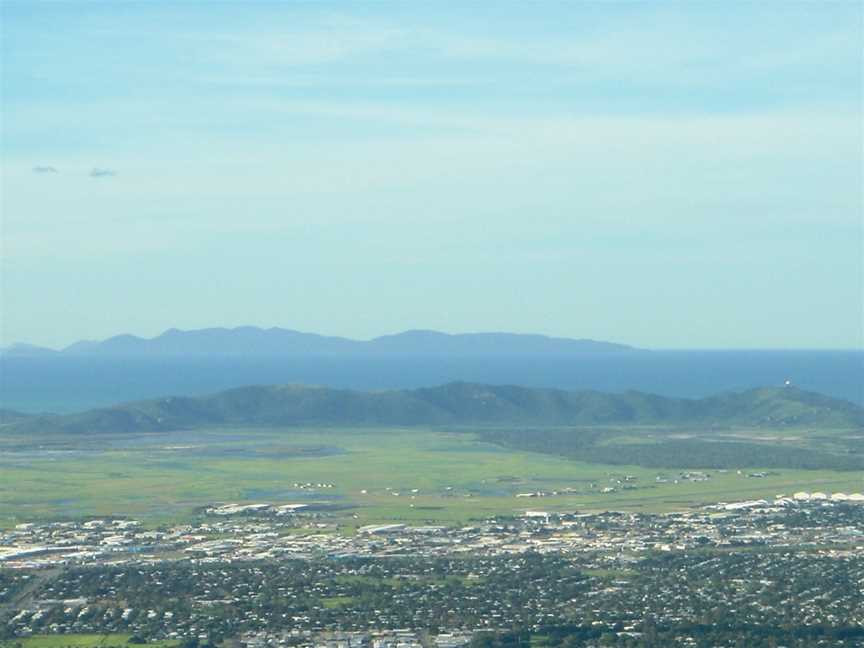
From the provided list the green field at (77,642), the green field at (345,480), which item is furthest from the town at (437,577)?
the green field at (345,480)

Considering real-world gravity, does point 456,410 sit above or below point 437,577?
above

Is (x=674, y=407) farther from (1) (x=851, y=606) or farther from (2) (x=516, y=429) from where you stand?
(1) (x=851, y=606)

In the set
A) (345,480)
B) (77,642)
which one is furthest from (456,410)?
(77,642)

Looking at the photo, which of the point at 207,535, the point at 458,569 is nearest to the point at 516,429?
the point at 207,535

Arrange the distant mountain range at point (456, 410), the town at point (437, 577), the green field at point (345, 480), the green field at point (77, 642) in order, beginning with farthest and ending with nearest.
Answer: the distant mountain range at point (456, 410), the green field at point (345, 480), the town at point (437, 577), the green field at point (77, 642)

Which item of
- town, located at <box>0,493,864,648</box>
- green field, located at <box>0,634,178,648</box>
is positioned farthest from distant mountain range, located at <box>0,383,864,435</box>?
green field, located at <box>0,634,178,648</box>

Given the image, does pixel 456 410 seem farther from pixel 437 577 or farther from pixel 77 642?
pixel 77 642

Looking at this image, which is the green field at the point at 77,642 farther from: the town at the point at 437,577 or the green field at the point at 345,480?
the green field at the point at 345,480
